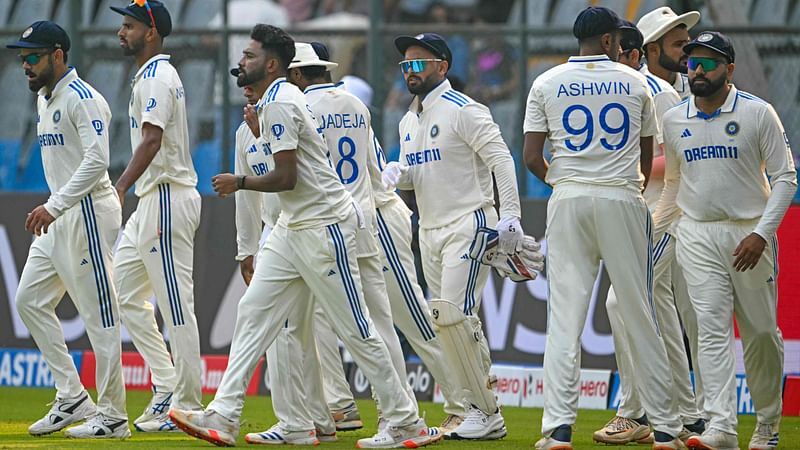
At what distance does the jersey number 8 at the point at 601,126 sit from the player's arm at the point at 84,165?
293 centimetres

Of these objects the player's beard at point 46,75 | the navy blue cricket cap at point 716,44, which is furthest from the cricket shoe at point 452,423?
the player's beard at point 46,75

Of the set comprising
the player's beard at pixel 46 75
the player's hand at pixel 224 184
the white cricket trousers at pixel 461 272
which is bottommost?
the white cricket trousers at pixel 461 272

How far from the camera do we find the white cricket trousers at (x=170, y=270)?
9578 millimetres

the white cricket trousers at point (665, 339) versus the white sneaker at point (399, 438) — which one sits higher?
the white cricket trousers at point (665, 339)

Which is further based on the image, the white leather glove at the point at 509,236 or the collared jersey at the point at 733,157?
the white leather glove at the point at 509,236

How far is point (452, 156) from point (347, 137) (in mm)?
696

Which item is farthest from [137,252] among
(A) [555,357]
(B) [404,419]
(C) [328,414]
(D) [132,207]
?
(D) [132,207]

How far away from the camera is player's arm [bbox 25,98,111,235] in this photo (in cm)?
899

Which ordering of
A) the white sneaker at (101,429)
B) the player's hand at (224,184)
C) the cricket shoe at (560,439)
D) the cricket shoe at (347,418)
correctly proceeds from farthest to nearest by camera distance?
A: 1. the cricket shoe at (347,418)
2. the white sneaker at (101,429)
3. the cricket shoe at (560,439)
4. the player's hand at (224,184)

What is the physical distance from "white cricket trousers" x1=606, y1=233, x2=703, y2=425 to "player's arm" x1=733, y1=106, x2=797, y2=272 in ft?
3.61

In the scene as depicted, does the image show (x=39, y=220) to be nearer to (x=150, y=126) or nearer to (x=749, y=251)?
(x=150, y=126)

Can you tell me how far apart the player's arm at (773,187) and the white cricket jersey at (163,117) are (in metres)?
3.63

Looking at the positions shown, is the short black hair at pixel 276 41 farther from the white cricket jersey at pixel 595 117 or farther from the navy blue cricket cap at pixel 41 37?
the navy blue cricket cap at pixel 41 37

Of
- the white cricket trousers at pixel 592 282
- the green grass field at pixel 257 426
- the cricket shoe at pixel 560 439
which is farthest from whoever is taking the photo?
the green grass field at pixel 257 426
